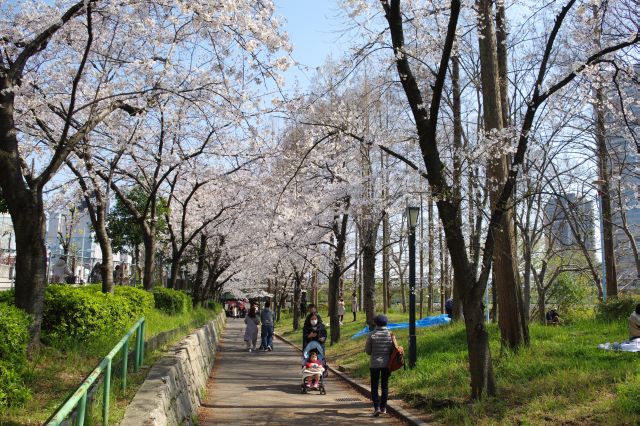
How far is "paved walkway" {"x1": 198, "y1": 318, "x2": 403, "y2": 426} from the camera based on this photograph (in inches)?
349

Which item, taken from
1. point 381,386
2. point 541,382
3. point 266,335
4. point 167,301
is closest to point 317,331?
point 381,386

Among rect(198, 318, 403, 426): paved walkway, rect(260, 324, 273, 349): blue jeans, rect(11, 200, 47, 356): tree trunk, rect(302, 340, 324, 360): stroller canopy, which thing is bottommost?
rect(198, 318, 403, 426): paved walkway

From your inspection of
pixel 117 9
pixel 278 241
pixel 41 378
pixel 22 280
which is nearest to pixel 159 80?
pixel 117 9

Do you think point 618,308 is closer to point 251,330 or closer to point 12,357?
point 12,357

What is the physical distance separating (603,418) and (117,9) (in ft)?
27.7

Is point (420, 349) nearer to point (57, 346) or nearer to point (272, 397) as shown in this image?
point (272, 397)

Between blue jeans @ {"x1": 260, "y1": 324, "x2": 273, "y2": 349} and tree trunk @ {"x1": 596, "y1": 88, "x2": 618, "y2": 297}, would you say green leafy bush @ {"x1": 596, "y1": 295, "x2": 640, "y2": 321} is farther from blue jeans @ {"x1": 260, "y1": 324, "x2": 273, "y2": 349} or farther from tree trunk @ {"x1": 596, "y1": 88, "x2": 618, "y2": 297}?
blue jeans @ {"x1": 260, "y1": 324, "x2": 273, "y2": 349}

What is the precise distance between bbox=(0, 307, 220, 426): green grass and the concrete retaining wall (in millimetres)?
187

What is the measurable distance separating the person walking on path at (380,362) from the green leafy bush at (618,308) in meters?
6.73

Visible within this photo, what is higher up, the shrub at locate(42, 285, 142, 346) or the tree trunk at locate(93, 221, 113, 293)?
the tree trunk at locate(93, 221, 113, 293)

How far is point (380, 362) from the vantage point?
9398 millimetres

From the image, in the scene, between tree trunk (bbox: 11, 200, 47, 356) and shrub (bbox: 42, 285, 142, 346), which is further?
shrub (bbox: 42, 285, 142, 346)

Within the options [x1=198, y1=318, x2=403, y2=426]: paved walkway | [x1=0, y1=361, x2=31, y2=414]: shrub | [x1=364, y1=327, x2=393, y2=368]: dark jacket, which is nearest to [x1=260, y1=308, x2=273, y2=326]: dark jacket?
[x1=198, y1=318, x2=403, y2=426]: paved walkway

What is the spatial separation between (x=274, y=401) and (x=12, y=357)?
17.7 feet
